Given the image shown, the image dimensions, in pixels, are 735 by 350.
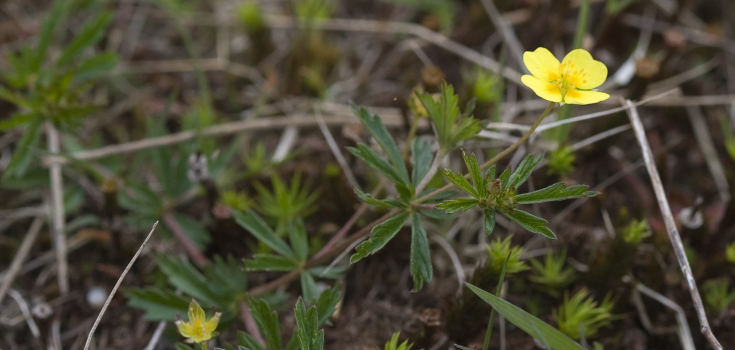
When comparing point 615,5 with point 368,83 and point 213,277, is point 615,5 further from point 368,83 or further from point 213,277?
point 213,277

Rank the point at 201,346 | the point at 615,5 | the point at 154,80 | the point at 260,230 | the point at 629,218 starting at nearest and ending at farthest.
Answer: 1. the point at 201,346
2. the point at 260,230
3. the point at 629,218
4. the point at 615,5
5. the point at 154,80

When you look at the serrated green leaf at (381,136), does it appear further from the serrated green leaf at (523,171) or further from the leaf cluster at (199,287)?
the leaf cluster at (199,287)

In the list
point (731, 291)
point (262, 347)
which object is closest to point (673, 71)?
point (731, 291)

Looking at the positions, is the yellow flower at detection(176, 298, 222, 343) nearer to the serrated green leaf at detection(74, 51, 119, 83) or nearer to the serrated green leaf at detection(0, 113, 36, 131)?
the serrated green leaf at detection(0, 113, 36, 131)

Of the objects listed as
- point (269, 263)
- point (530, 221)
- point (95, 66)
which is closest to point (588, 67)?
point (530, 221)

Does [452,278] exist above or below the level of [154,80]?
below

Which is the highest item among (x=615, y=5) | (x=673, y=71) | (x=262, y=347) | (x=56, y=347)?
(x=615, y=5)

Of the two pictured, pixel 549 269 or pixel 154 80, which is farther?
pixel 154 80
